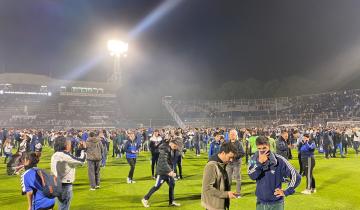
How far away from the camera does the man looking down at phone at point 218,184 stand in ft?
15.9

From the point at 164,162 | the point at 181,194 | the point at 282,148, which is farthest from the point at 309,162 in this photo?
the point at 164,162

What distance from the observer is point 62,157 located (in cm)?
691

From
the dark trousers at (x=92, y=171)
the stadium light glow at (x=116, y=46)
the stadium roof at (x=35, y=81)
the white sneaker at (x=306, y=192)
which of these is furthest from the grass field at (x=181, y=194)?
the stadium roof at (x=35, y=81)

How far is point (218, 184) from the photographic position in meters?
4.94

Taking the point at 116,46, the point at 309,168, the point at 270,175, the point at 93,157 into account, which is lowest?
the point at 309,168

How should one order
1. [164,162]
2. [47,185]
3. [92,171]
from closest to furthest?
[47,185] → [164,162] → [92,171]

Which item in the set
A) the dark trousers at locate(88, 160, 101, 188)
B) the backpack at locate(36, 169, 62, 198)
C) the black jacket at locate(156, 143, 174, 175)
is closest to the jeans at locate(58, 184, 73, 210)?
the backpack at locate(36, 169, 62, 198)

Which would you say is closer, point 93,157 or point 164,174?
point 164,174

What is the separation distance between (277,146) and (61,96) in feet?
227

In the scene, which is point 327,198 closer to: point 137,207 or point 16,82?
point 137,207

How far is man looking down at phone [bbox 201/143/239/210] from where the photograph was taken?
486 centimetres

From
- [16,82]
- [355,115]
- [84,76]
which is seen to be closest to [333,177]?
[355,115]

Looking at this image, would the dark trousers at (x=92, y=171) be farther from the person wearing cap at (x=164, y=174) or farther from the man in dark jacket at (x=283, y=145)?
the man in dark jacket at (x=283, y=145)

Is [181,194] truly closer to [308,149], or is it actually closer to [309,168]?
[309,168]
